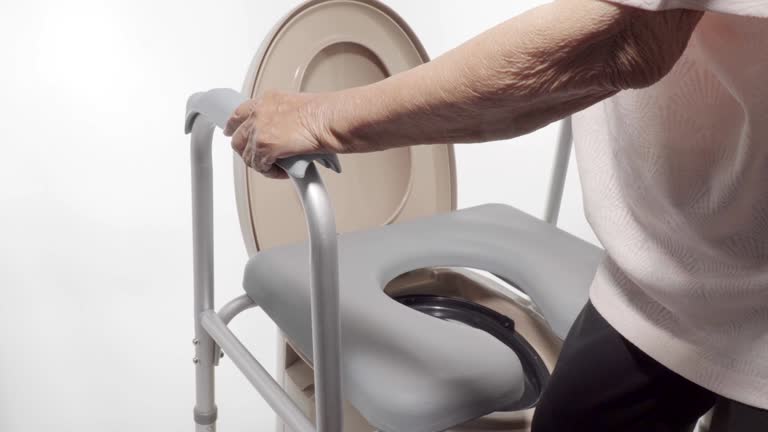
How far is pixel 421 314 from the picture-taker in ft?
2.83

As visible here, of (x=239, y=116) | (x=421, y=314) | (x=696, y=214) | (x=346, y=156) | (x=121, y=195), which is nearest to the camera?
(x=696, y=214)

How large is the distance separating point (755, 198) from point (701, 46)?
12cm

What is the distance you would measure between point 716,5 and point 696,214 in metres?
0.25

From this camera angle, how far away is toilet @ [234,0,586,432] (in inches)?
41.1

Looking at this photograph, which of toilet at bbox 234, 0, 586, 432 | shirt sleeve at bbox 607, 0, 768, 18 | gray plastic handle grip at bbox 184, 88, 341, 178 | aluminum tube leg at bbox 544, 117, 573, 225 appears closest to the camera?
shirt sleeve at bbox 607, 0, 768, 18

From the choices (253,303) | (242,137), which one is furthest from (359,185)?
(242,137)

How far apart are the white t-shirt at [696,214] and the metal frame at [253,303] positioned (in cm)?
24

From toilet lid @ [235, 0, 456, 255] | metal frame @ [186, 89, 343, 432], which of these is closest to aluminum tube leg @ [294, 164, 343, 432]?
metal frame @ [186, 89, 343, 432]

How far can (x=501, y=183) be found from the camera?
1.97 m

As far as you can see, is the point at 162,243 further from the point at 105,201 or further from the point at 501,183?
the point at 501,183

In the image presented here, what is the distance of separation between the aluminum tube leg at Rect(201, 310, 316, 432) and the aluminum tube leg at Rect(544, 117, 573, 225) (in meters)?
0.51

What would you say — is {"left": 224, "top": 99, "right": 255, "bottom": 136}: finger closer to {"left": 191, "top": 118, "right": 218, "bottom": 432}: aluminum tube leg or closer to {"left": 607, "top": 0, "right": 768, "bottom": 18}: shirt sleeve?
{"left": 191, "top": 118, "right": 218, "bottom": 432}: aluminum tube leg

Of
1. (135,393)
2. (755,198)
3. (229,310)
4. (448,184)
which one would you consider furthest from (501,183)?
(755,198)

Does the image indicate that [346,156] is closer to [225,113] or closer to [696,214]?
[225,113]
